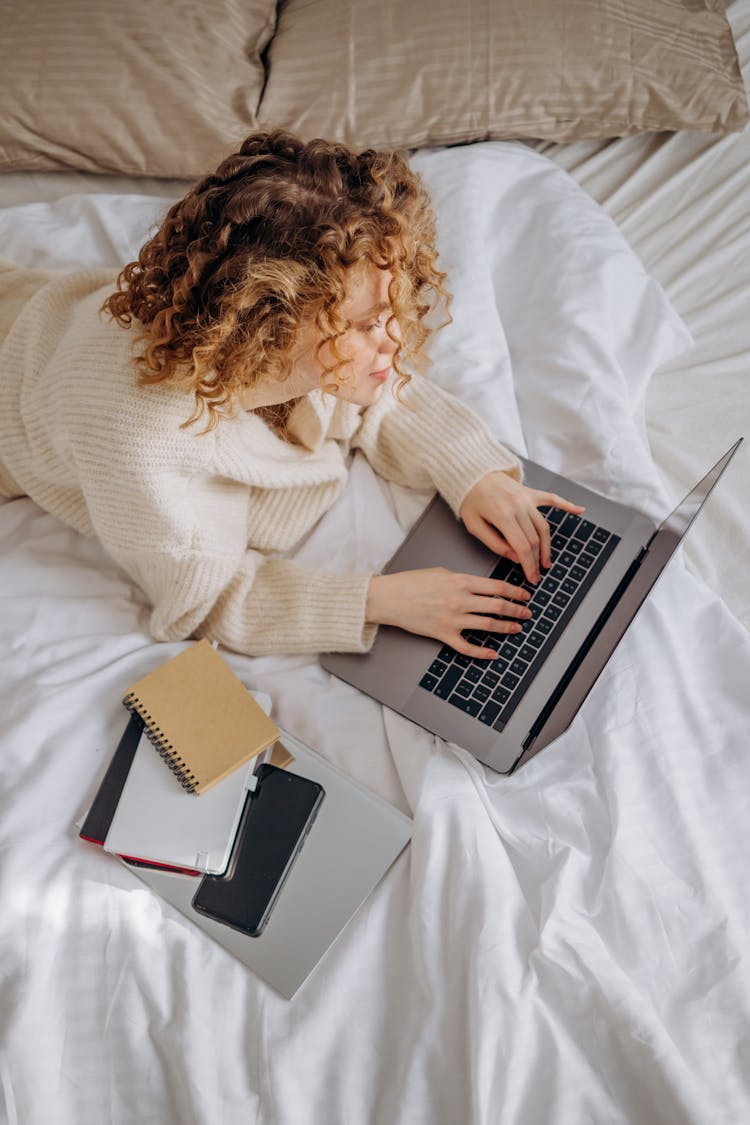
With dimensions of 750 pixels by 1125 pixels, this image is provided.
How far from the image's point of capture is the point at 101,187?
1.37m

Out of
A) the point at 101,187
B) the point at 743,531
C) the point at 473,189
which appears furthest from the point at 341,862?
the point at 101,187

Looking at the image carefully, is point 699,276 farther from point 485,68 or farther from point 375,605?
point 375,605

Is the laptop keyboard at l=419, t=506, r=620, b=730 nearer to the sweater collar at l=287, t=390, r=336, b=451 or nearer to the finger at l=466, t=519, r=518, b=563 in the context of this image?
the finger at l=466, t=519, r=518, b=563

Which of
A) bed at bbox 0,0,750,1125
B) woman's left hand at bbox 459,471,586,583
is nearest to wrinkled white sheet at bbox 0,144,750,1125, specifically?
bed at bbox 0,0,750,1125

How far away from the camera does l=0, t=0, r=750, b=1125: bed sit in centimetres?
75

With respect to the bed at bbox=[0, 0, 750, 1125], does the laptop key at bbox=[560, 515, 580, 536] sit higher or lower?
higher

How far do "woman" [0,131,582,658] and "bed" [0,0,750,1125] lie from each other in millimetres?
66

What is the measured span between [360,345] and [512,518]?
30cm

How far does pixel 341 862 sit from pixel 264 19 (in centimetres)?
122

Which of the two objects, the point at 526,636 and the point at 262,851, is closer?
the point at 262,851

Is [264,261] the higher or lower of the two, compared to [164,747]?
higher

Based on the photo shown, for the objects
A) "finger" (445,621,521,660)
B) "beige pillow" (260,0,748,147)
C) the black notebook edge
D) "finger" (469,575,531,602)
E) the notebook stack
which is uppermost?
"beige pillow" (260,0,748,147)

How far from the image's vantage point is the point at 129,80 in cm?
123

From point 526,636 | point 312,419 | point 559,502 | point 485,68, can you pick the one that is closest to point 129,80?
point 485,68
